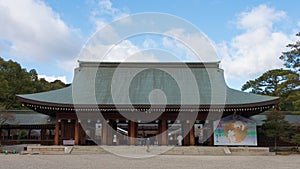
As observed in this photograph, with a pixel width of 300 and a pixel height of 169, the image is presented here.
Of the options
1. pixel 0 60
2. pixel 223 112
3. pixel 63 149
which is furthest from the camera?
pixel 0 60

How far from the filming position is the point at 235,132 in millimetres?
19781

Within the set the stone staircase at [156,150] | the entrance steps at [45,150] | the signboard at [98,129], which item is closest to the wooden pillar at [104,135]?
the signboard at [98,129]

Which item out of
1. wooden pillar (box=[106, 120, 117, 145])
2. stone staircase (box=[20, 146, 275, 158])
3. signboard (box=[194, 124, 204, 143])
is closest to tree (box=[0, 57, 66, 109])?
wooden pillar (box=[106, 120, 117, 145])

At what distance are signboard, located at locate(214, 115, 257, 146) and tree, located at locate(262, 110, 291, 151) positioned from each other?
138 cm

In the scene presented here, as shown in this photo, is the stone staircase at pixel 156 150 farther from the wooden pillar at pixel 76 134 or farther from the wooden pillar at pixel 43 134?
the wooden pillar at pixel 43 134

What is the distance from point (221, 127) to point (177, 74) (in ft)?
21.2

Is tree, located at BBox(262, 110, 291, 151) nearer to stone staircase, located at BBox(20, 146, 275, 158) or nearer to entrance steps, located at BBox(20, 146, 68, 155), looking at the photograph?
stone staircase, located at BBox(20, 146, 275, 158)

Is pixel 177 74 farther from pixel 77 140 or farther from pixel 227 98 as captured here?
pixel 77 140

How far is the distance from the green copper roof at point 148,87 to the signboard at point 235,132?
159cm

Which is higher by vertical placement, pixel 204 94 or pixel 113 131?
pixel 204 94

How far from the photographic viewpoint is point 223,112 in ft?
65.3

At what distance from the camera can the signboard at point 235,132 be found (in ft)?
64.5

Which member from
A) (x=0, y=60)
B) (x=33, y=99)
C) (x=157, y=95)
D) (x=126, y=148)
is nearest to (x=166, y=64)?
(x=157, y=95)

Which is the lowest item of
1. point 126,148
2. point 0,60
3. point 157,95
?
point 126,148
